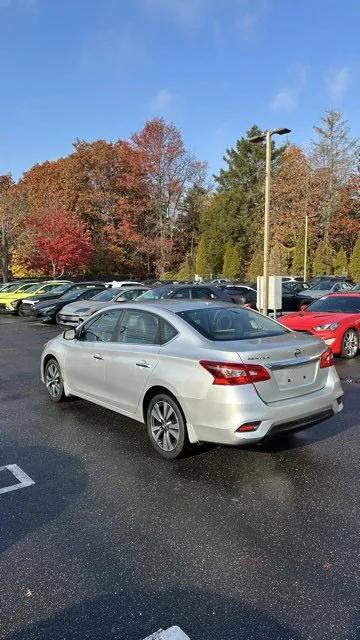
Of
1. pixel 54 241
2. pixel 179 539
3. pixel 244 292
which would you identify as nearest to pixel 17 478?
pixel 179 539

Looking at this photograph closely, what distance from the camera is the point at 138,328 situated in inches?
215

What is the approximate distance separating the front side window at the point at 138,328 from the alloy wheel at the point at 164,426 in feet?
2.23

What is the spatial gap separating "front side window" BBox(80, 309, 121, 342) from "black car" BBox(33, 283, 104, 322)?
43.4 ft

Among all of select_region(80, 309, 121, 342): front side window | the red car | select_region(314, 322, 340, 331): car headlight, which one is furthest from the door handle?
select_region(314, 322, 340, 331): car headlight

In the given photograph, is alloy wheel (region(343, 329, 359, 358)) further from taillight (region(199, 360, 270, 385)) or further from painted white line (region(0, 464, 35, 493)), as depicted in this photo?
painted white line (region(0, 464, 35, 493))

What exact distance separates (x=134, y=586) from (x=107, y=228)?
4863 centimetres

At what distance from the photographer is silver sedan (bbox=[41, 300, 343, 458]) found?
4.23m

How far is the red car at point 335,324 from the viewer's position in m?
10.3

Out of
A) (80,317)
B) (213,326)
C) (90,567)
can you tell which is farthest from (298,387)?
(80,317)

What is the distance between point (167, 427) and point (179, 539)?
148cm

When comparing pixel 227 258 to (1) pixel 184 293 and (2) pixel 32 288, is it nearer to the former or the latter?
(2) pixel 32 288

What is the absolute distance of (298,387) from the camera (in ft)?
15.0

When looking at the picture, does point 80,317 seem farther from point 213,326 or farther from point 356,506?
point 356,506

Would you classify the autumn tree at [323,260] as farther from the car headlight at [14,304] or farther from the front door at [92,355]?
the front door at [92,355]
